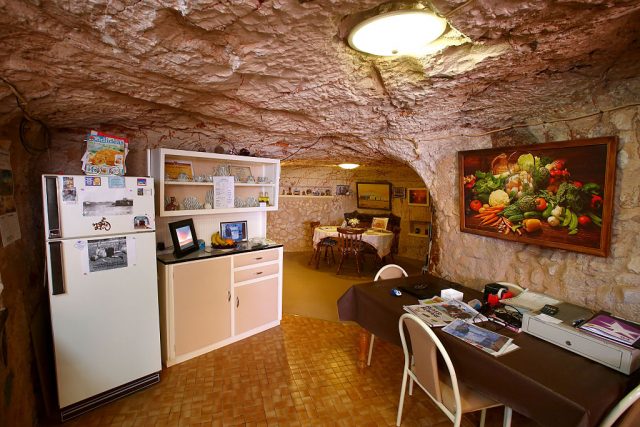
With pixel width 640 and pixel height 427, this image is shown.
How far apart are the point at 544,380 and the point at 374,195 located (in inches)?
231

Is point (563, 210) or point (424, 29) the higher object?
point (424, 29)

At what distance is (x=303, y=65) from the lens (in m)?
1.45

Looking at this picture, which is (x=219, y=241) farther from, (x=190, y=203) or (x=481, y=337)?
(x=481, y=337)

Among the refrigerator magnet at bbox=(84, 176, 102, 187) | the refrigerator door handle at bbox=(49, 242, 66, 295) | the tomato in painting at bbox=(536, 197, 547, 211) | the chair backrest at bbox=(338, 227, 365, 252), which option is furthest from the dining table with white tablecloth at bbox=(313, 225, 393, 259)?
the refrigerator door handle at bbox=(49, 242, 66, 295)

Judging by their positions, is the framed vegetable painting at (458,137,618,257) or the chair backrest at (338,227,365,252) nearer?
the framed vegetable painting at (458,137,618,257)

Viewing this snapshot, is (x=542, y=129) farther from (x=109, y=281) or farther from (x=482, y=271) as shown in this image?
(x=109, y=281)

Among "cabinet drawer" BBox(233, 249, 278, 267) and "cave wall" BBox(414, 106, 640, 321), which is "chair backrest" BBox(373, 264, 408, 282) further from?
"cabinet drawer" BBox(233, 249, 278, 267)

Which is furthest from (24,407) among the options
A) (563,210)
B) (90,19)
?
(563,210)

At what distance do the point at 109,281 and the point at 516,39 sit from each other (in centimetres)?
264

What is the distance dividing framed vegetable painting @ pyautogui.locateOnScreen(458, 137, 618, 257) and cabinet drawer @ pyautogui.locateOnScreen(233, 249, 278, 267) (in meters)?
1.82

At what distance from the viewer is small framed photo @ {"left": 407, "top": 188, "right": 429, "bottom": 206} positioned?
6.19 metres

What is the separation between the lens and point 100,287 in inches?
78.5

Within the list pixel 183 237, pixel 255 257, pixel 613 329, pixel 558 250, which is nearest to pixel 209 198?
pixel 183 237

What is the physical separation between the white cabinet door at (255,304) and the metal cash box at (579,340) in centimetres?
223
